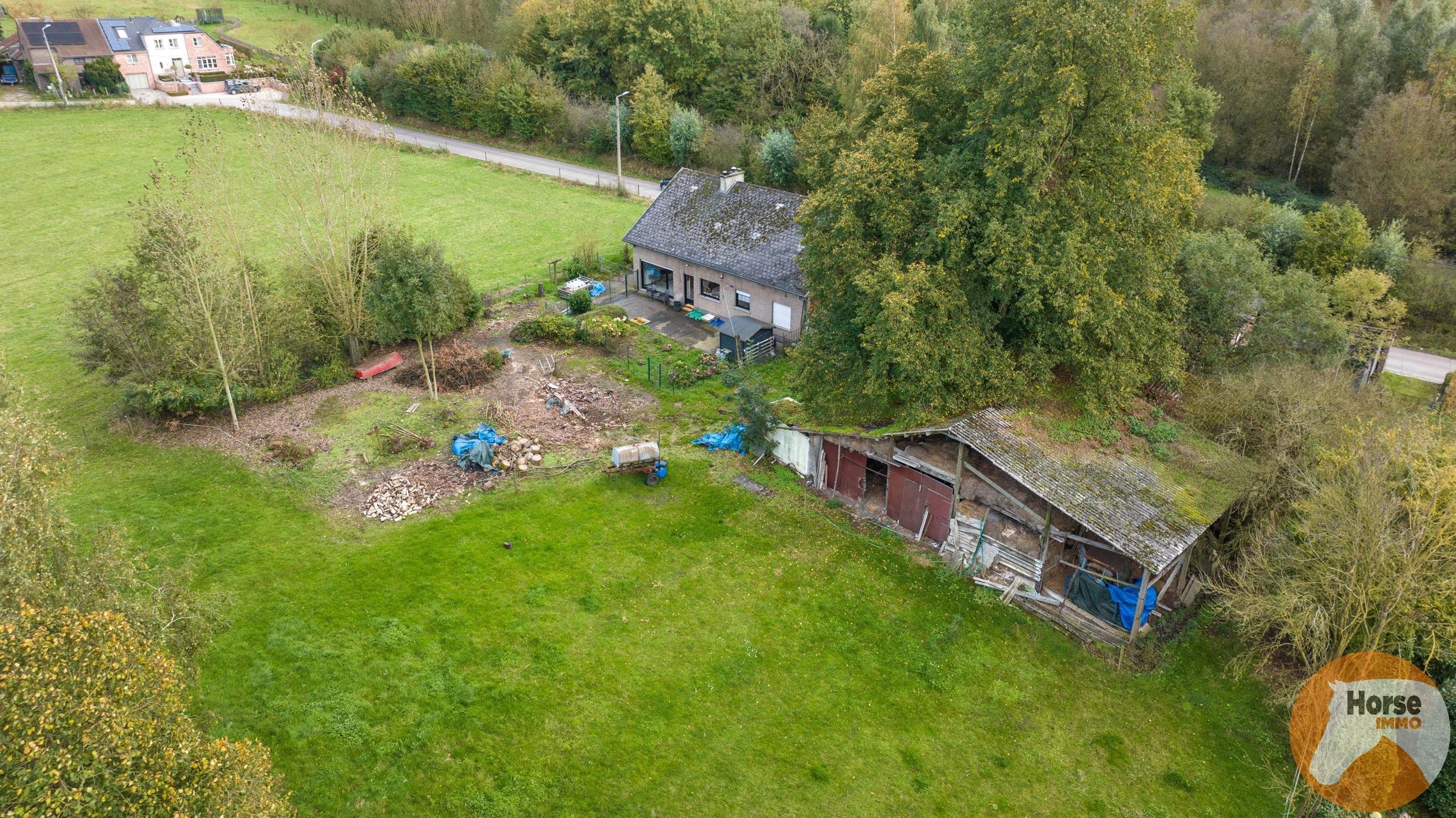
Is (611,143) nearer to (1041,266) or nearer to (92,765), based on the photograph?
(1041,266)

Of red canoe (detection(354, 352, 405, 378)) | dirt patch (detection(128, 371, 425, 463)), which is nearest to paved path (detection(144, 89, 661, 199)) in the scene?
red canoe (detection(354, 352, 405, 378))

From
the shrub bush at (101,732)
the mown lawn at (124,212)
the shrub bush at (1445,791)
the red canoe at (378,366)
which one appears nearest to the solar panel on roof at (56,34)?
the mown lawn at (124,212)

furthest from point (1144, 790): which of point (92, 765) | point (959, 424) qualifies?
point (92, 765)

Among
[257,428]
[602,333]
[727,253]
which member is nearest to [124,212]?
[257,428]

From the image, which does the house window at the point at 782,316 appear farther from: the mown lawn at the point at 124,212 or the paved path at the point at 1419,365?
the paved path at the point at 1419,365

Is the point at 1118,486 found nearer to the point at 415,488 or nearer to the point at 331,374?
the point at 415,488

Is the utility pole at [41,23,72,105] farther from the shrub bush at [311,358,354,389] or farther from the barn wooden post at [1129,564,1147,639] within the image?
the barn wooden post at [1129,564,1147,639]
